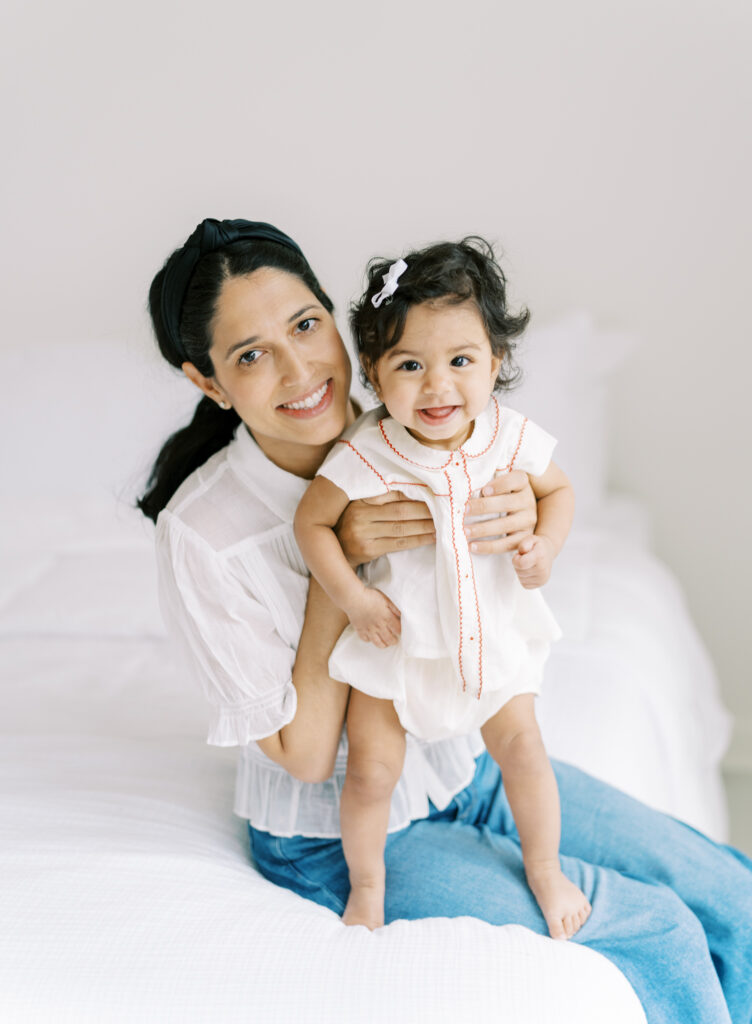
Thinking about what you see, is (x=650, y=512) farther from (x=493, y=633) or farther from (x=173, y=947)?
(x=173, y=947)

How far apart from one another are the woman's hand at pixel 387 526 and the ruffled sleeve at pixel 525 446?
129 millimetres

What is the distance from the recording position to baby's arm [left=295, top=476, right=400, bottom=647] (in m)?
1.13

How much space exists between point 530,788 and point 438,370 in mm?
536

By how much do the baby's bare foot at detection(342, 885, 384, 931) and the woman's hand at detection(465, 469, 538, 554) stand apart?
0.44m

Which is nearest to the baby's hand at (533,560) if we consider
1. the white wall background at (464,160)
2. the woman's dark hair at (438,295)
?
the woman's dark hair at (438,295)

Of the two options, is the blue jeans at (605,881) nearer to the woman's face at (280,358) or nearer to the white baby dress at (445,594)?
the white baby dress at (445,594)

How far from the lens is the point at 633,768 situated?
Answer: 162 cm

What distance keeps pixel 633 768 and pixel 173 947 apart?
937mm

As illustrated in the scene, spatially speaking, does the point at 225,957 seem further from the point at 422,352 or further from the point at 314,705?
the point at 422,352

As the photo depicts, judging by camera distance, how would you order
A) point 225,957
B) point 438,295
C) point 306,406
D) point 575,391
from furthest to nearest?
point 575,391, point 306,406, point 438,295, point 225,957

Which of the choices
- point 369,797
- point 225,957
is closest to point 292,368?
point 369,797

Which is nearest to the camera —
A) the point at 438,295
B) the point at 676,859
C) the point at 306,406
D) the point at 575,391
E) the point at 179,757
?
the point at 438,295

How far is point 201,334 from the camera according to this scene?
1158mm

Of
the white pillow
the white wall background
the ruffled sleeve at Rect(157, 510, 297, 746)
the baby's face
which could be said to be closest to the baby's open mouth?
the baby's face
